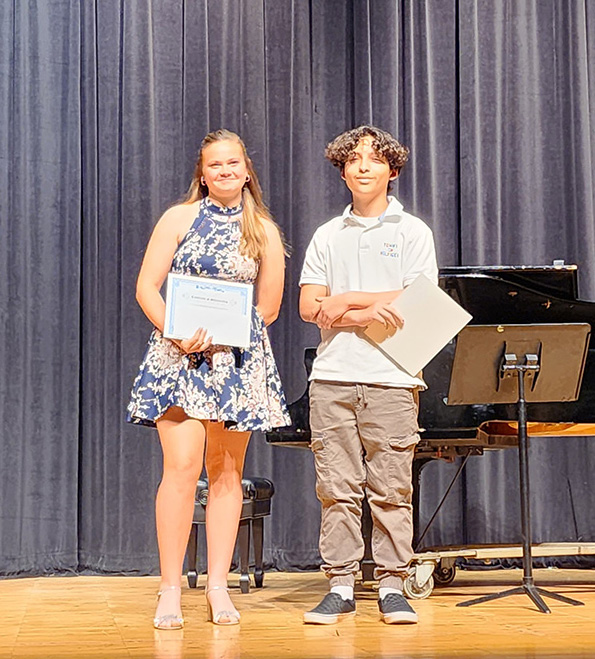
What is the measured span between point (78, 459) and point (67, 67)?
74.9 inches

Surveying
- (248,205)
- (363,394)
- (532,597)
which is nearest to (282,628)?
(363,394)

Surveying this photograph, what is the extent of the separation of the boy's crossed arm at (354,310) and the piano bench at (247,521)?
1.36 metres

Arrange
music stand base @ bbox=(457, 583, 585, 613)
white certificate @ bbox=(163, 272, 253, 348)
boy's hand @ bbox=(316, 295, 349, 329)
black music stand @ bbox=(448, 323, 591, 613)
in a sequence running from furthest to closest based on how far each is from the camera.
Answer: black music stand @ bbox=(448, 323, 591, 613) < music stand base @ bbox=(457, 583, 585, 613) < boy's hand @ bbox=(316, 295, 349, 329) < white certificate @ bbox=(163, 272, 253, 348)

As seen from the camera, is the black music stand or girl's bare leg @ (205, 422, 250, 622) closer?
girl's bare leg @ (205, 422, 250, 622)

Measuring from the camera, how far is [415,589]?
13.1 ft

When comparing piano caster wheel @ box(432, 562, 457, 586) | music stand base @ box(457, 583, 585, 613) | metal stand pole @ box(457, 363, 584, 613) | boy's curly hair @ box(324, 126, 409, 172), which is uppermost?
boy's curly hair @ box(324, 126, 409, 172)

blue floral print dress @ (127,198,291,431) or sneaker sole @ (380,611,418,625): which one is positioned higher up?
blue floral print dress @ (127,198,291,431)

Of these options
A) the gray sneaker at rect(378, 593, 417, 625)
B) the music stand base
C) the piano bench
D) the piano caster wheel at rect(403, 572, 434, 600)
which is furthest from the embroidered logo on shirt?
the piano bench

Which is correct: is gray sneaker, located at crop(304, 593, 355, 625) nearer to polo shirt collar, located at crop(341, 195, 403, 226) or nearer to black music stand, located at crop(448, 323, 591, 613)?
black music stand, located at crop(448, 323, 591, 613)

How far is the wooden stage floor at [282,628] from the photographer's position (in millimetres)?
2754

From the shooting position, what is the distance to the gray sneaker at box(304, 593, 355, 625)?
3.22 meters

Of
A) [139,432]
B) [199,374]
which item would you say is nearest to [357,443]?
[199,374]

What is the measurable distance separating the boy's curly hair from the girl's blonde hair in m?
0.28

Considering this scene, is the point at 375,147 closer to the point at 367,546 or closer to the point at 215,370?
the point at 215,370
